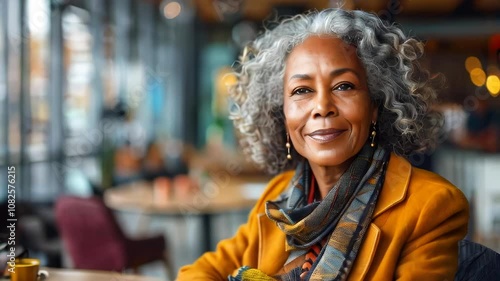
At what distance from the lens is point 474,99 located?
131 inches

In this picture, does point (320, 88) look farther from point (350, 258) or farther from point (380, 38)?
point (350, 258)

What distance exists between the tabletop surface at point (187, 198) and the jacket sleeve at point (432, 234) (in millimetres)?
2694

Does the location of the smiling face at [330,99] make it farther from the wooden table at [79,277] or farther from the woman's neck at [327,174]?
the wooden table at [79,277]

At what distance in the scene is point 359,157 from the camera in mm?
1394

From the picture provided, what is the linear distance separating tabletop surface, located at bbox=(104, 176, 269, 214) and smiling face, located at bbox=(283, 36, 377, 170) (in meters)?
2.64

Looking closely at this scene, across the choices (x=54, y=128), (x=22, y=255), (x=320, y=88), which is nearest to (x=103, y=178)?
(x=54, y=128)

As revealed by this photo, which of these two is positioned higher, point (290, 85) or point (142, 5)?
point (142, 5)

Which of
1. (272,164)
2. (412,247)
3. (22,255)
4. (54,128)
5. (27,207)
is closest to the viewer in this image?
(412,247)

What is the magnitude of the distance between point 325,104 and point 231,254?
49 cm

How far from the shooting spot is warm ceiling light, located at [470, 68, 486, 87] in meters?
2.91

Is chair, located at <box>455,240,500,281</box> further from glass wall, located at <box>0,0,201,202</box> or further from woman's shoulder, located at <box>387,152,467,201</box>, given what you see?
glass wall, located at <box>0,0,201,202</box>

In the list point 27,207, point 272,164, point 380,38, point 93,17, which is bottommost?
point 27,207

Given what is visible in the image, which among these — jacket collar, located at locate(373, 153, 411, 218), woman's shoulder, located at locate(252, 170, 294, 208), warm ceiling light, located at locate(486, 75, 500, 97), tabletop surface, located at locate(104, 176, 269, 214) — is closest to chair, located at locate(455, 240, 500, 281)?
jacket collar, located at locate(373, 153, 411, 218)

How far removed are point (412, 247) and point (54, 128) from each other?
376 cm
